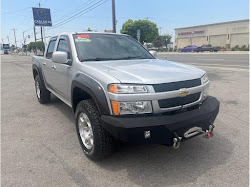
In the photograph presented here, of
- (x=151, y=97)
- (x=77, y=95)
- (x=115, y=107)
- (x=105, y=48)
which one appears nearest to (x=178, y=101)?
(x=151, y=97)

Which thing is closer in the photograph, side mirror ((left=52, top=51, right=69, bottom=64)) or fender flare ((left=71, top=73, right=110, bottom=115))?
fender flare ((left=71, top=73, right=110, bottom=115))

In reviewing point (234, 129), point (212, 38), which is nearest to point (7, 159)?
point (234, 129)

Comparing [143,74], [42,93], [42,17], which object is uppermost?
[42,17]

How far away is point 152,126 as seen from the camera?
225 centimetres

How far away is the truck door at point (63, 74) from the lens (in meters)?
3.49

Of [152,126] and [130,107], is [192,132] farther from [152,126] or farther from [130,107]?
[130,107]

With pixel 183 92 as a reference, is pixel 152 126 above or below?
below

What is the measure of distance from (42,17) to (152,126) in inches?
1388

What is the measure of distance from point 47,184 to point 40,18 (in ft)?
114

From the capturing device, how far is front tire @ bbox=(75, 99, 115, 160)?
2.55 metres

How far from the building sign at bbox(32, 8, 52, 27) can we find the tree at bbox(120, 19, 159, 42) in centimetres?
2190

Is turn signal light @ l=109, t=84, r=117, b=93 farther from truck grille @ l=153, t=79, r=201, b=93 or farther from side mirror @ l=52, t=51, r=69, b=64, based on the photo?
side mirror @ l=52, t=51, r=69, b=64

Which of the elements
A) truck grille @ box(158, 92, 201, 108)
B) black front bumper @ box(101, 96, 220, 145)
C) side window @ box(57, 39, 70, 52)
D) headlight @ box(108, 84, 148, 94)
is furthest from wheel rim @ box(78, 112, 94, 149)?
side window @ box(57, 39, 70, 52)

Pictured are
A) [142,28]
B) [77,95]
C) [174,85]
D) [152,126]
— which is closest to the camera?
[152,126]
